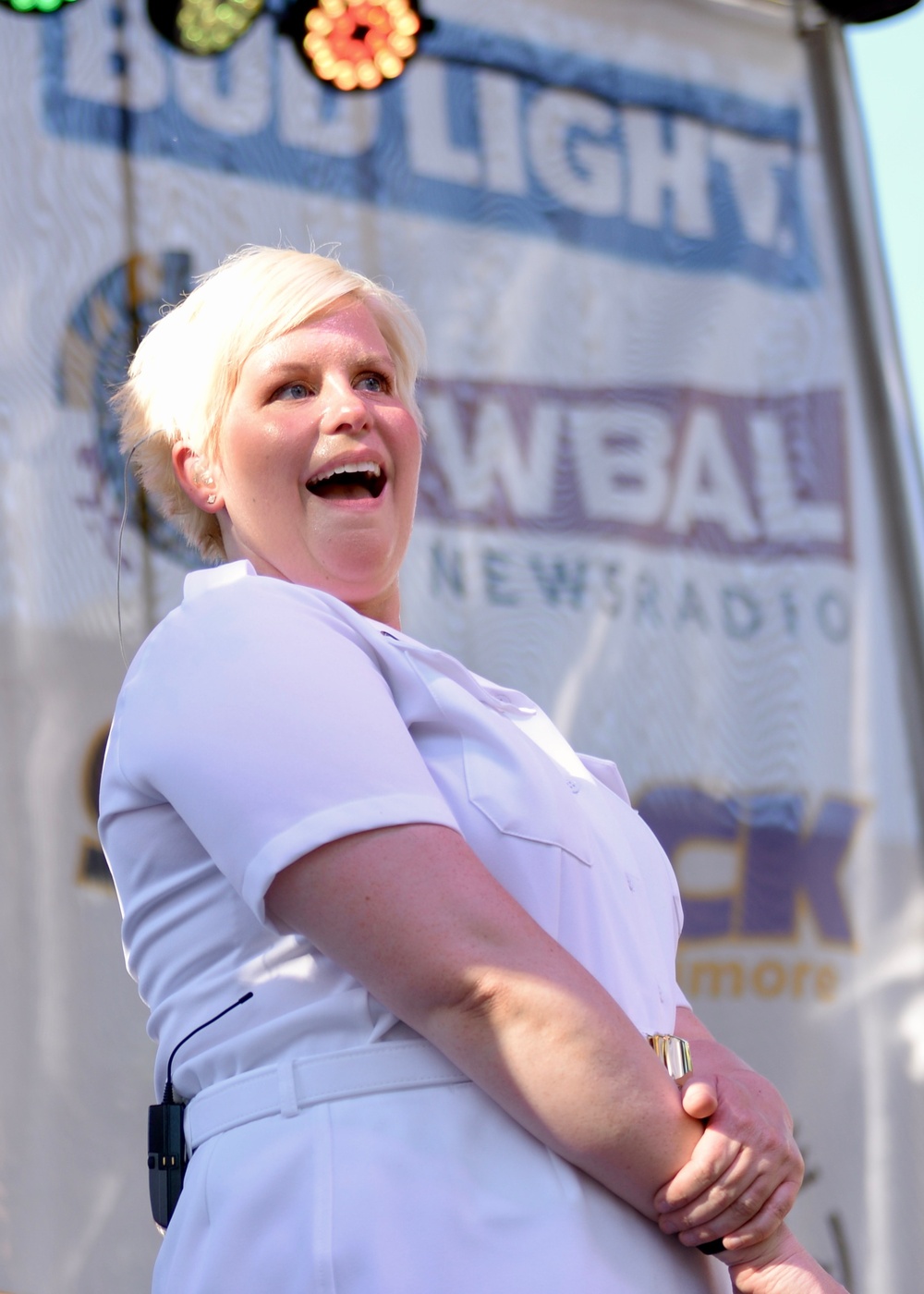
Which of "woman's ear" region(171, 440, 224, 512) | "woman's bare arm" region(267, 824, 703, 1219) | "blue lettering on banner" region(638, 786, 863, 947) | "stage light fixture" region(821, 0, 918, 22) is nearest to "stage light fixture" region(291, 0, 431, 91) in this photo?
"stage light fixture" region(821, 0, 918, 22)

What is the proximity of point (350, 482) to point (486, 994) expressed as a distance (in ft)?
1.94

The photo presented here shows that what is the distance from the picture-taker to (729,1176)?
0.95 meters

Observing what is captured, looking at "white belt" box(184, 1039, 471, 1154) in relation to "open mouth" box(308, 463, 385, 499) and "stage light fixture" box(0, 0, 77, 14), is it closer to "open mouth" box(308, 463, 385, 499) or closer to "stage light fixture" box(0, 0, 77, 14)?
"open mouth" box(308, 463, 385, 499)

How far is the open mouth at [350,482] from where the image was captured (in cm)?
132

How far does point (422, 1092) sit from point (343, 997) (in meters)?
0.08

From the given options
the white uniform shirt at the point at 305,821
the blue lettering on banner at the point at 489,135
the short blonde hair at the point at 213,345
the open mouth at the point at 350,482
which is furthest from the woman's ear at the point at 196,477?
the blue lettering on banner at the point at 489,135

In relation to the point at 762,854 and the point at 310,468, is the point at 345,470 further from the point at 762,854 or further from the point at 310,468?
the point at 762,854

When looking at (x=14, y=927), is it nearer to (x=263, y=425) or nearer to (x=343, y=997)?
(x=263, y=425)

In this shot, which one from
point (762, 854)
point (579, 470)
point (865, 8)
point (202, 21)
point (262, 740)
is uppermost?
point (865, 8)

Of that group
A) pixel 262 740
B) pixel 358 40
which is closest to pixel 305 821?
pixel 262 740

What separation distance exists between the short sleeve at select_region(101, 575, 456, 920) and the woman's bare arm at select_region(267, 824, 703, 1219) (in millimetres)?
24

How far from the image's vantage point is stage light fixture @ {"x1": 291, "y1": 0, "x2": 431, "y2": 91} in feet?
11.0

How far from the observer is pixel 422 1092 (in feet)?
3.15

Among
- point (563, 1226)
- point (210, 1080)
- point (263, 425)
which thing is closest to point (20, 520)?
point (263, 425)
